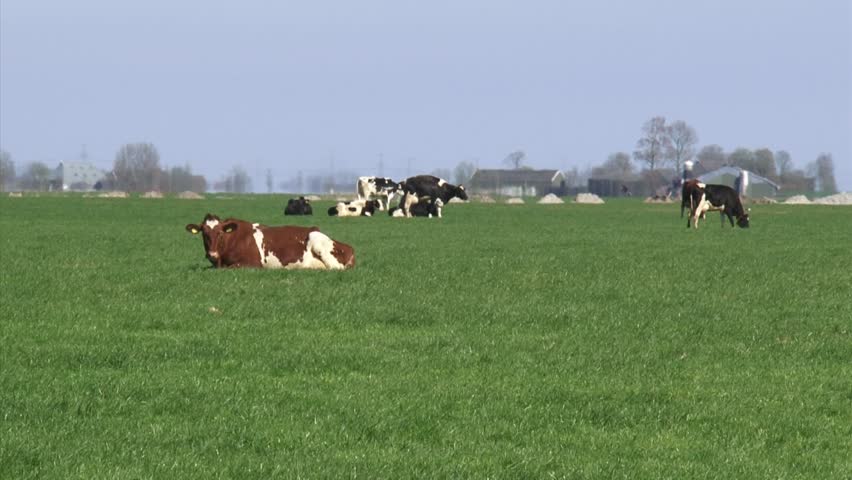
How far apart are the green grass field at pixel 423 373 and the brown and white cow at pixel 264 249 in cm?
63

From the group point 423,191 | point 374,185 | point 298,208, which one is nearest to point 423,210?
point 423,191

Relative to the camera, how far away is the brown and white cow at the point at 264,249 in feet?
75.2

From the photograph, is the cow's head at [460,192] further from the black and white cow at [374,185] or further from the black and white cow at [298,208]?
the black and white cow at [298,208]

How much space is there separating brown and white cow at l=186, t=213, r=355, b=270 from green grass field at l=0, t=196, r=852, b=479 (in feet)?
2.08

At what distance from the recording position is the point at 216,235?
22766 millimetres

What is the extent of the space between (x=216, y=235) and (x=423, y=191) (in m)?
37.7

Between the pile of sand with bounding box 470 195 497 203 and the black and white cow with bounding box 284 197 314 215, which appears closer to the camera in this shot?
the black and white cow with bounding box 284 197 314 215

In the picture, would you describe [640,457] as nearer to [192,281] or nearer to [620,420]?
[620,420]

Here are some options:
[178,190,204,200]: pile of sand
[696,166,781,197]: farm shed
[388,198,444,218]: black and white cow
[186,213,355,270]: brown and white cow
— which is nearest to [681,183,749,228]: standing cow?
[388,198,444,218]: black and white cow

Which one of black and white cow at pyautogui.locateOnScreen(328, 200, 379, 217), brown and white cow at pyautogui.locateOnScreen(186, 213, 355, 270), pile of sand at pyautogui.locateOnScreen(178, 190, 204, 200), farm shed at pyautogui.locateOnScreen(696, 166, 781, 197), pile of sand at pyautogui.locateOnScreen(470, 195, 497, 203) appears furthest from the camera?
farm shed at pyautogui.locateOnScreen(696, 166, 781, 197)

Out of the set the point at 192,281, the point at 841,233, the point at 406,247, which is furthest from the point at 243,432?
the point at 841,233

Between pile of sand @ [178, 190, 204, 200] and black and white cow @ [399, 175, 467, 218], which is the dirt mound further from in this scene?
black and white cow @ [399, 175, 467, 218]

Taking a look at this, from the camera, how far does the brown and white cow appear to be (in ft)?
75.2

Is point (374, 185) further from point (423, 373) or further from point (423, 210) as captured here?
point (423, 373)
